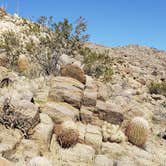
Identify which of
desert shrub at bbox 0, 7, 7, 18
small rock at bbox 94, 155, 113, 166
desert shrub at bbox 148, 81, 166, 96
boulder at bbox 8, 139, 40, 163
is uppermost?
desert shrub at bbox 0, 7, 7, 18

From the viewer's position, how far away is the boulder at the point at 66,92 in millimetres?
11125

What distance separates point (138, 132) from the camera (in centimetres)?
1100

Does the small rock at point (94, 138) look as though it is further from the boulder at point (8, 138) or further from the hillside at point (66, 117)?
the boulder at point (8, 138)

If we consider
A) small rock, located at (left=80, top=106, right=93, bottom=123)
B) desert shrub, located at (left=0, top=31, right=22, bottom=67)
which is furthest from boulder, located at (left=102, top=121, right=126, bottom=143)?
desert shrub, located at (left=0, top=31, right=22, bottom=67)

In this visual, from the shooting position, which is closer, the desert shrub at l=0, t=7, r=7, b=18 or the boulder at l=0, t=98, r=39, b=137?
the boulder at l=0, t=98, r=39, b=137

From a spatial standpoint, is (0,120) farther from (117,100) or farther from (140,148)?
(117,100)

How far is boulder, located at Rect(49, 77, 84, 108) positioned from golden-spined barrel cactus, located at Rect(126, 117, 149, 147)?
5.46 ft

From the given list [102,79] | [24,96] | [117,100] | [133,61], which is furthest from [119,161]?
[133,61]

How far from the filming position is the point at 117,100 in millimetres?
14281

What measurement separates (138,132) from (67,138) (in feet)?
8.40

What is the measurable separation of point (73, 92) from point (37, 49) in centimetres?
614

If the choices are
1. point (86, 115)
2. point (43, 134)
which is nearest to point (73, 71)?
point (86, 115)

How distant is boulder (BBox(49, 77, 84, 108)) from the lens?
36.5ft

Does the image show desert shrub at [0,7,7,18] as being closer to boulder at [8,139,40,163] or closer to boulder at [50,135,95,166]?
boulder at [50,135,95,166]
